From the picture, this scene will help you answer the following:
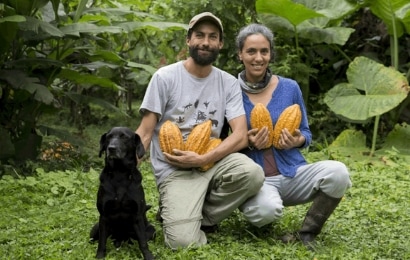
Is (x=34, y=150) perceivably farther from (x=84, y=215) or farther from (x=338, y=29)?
(x=338, y=29)

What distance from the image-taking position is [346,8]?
317 inches

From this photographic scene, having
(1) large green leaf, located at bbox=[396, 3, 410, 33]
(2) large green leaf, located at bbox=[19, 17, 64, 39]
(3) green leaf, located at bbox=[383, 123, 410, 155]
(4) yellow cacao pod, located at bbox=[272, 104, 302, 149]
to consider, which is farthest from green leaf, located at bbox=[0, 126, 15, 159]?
(1) large green leaf, located at bbox=[396, 3, 410, 33]

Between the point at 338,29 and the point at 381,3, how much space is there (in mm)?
626

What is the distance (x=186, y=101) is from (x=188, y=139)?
0.83 feet

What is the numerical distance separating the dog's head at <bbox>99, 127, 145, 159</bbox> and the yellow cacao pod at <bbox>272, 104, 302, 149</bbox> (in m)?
0.92

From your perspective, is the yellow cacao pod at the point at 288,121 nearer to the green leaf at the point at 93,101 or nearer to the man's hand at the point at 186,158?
the man's hand at the point at 186,158

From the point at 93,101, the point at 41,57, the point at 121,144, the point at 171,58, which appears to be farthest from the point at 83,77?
the point at 121,144

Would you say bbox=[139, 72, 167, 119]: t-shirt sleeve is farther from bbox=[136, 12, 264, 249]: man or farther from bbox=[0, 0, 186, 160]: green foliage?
bbox=[0, 0, 186, 160]: green foliage

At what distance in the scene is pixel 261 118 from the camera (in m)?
4.23

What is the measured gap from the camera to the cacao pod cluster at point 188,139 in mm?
4059

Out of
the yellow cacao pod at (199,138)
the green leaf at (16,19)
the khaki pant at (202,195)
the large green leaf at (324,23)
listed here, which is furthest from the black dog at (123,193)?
the large green leaf at (324,23)

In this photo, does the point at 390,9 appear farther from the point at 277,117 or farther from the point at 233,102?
the point at 233,102

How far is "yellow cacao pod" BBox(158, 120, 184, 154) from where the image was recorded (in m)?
4.06

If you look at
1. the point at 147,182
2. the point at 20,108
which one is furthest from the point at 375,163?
the point at 20,108
